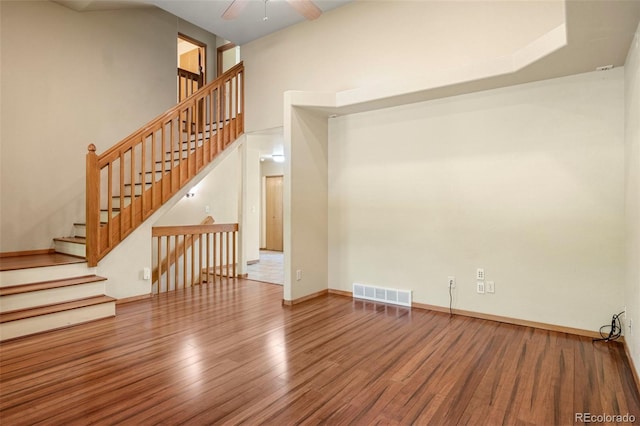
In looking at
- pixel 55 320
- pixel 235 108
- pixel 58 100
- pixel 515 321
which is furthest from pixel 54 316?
pixel 515 321

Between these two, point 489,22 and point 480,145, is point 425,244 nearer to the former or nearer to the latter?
point 480,145

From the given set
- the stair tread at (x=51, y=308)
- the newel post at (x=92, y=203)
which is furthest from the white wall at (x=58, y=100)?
the stair tread at (x=51, y=308)

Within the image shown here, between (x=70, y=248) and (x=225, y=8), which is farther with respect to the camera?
(x=225, y=8)

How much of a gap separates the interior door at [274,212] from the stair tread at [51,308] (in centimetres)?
636

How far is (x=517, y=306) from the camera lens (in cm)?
349

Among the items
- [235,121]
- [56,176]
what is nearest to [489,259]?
[235,121]

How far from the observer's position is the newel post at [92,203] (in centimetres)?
376

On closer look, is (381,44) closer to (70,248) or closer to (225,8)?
(225,8)

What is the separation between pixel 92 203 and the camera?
12.3 ft

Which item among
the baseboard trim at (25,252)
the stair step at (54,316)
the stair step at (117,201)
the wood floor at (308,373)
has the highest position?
the stair step at (117,201)

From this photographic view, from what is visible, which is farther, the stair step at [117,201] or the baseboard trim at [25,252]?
the stair step at [117,201]

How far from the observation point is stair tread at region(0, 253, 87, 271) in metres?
3.51

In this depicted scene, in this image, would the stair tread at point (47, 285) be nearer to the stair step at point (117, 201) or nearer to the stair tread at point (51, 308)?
the stair tread at point (51, 308)

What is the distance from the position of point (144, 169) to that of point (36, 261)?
5.12 ft
